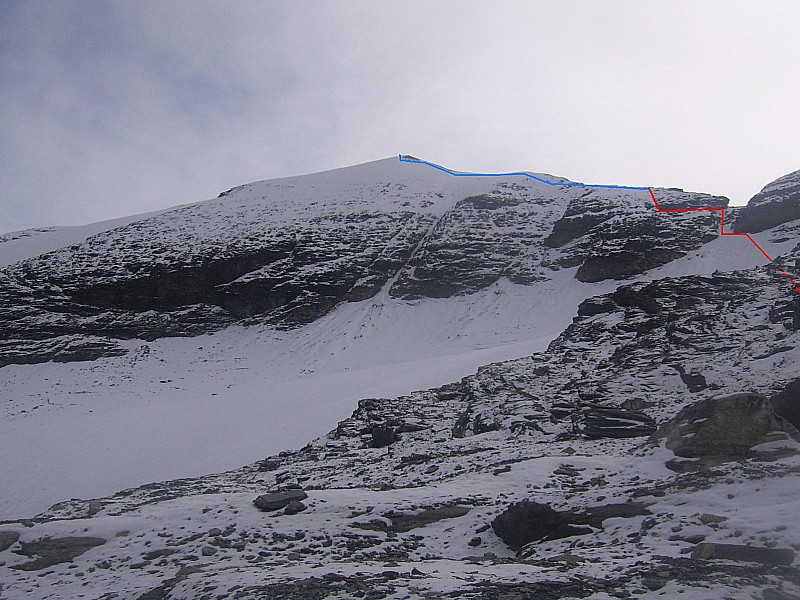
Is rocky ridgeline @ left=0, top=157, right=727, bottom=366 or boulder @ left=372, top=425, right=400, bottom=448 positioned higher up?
rocky ridgeline @ left=0, top=157, right=727, bottom=366

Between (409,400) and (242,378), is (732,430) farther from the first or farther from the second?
(242,378)

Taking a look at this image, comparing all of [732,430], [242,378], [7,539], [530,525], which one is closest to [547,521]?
[530,525]

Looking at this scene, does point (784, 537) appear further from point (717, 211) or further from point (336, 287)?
point (717, 211)

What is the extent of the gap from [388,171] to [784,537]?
2590 inches

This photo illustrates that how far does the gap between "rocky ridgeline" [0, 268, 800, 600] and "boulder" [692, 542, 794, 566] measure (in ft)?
0.06

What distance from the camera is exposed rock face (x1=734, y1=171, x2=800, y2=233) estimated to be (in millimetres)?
38906

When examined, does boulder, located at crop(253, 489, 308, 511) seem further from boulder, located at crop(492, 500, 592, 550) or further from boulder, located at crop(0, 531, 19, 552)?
boulder, located at crop(0, 531, 19, 552)

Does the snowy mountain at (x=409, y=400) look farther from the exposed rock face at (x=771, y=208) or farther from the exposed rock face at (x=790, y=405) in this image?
the exposed rock face at (x=771, y=208)

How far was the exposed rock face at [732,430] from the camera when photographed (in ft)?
32.0

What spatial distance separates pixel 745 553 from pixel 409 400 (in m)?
15.8

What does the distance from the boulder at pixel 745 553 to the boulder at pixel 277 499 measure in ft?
21.4

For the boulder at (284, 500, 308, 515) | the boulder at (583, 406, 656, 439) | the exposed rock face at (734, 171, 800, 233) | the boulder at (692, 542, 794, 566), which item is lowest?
the boulder at (583, 406, 656, 439)

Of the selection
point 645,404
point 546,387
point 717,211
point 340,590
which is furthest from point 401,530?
point 717,211

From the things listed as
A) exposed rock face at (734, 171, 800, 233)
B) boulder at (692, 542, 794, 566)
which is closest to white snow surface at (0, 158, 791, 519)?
exposed rock face at (734, 171, 800, 233)
